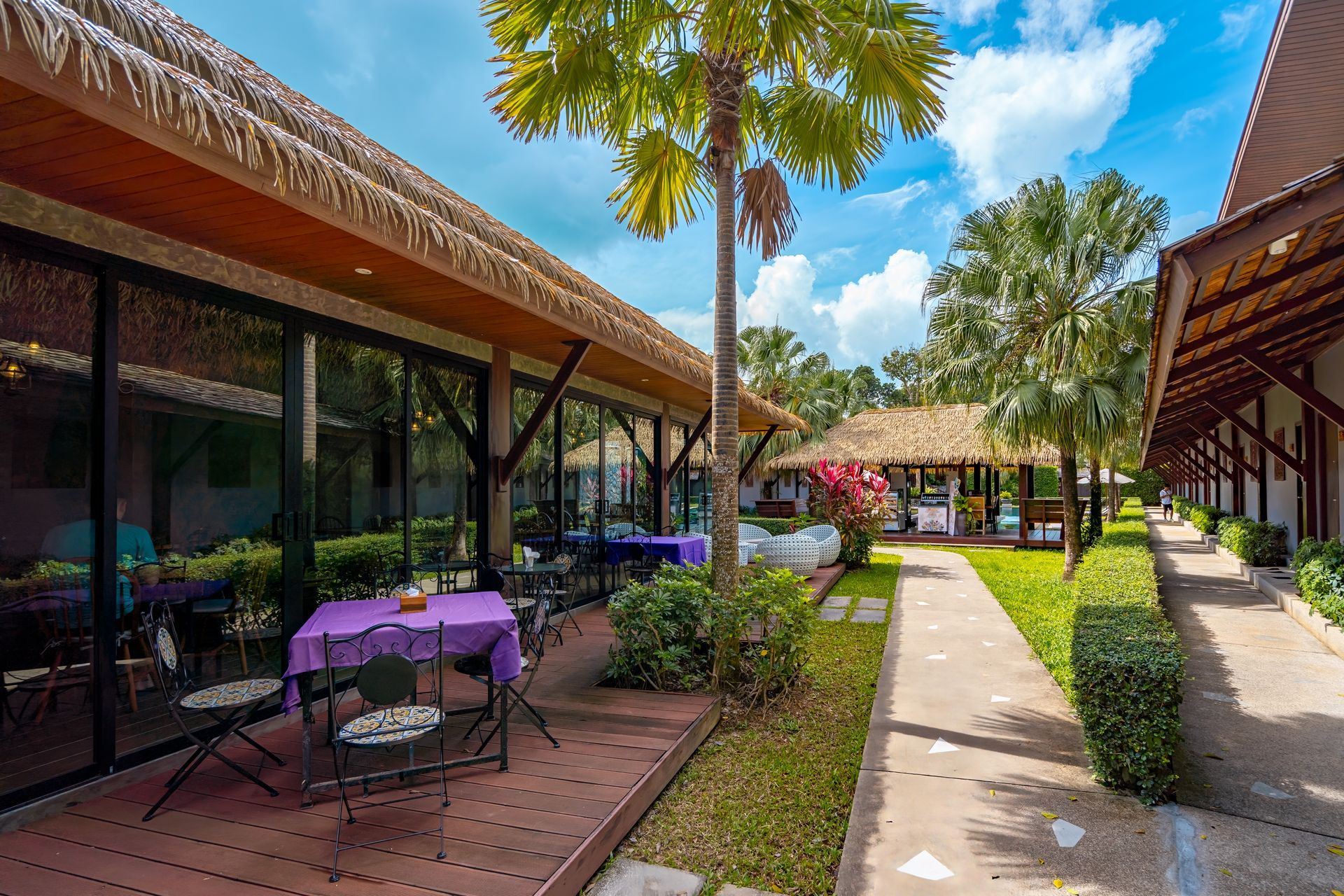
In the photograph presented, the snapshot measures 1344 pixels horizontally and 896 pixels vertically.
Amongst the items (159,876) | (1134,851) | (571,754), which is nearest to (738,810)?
(571,754)

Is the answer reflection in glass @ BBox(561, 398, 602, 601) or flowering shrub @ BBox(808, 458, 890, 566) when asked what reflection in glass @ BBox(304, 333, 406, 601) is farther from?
flowering shrub @ BBox(808, 458, 890, 566)

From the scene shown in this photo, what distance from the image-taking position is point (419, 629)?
10.6 feet

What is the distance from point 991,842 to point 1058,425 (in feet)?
29.2

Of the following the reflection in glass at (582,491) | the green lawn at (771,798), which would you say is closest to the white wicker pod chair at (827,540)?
the reflection in glass at (582,491)

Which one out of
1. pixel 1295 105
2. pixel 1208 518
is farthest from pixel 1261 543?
pixel 1208 518

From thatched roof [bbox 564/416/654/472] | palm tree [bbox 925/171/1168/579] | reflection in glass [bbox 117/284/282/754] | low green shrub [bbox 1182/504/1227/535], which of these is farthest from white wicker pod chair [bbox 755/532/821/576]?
low green shrub [bbox 1182/504/1227/535]

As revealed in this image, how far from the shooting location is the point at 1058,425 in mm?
10516

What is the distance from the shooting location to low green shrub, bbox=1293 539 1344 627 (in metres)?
6.51

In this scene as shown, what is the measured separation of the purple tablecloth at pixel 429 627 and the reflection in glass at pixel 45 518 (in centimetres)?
101

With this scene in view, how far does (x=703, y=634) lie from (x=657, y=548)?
3438 mm

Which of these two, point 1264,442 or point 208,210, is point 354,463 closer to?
point 208,210

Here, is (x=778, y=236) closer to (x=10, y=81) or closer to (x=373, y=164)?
(x=373, y=164)

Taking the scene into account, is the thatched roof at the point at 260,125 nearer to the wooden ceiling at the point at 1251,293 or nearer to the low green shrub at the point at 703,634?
the low green shrub at the point at 703,634

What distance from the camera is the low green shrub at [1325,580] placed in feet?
21.4
